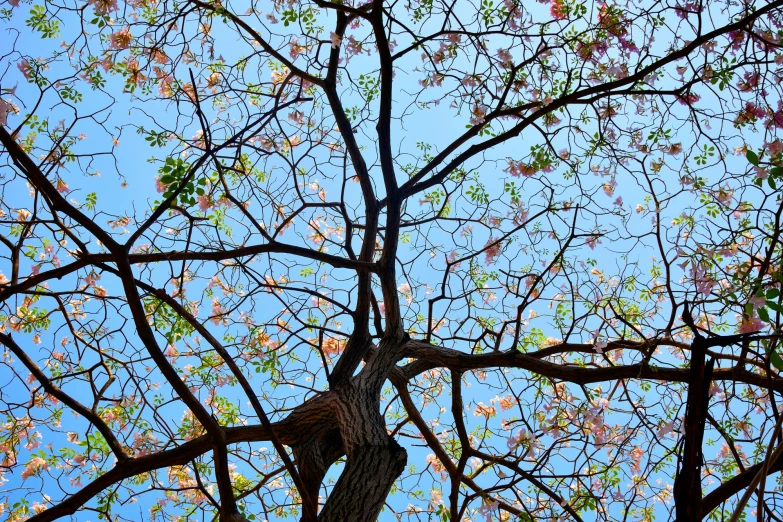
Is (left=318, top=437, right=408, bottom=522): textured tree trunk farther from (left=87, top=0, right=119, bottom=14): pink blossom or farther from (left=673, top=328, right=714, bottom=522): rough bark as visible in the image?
(left=87, top=0, right=119, bottom=14): pink blossom

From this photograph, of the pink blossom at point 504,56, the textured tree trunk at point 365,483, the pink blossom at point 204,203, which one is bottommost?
the textured tree trunk at point 365,483

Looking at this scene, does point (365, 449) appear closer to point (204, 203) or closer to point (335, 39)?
point (204, 203)

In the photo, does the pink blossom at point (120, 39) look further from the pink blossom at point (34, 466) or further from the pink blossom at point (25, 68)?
the pink blossom at point (34, 466)

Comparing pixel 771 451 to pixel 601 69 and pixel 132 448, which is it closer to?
pixel 601 69

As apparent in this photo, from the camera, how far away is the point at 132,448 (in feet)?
12.6

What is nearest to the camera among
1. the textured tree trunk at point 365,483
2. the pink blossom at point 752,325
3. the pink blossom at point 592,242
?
the pink blossom at point 752,325

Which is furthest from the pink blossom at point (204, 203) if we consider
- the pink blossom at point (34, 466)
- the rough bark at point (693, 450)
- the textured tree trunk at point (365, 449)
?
the rough bark at point (693, 450)

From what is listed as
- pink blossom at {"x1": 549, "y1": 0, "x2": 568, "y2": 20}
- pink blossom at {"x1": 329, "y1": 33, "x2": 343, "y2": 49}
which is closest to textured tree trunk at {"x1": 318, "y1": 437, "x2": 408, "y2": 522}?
pink blossom at {"x1": 329, "y1": 33, "x2": 343, "y2": 49}

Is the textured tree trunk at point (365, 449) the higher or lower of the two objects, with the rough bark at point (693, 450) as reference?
higher

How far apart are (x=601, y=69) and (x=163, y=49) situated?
8.35 ft

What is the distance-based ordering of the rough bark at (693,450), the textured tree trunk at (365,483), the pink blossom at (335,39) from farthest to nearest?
the pink blossom at (335,39) → the textured tree trunk at (365,483) → the rough bark at (693,450)

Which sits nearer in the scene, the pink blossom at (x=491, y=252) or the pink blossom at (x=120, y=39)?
the pink blossom at (x=120, y=39)

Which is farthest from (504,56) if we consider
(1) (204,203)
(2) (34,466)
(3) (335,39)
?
(2) (34,466)

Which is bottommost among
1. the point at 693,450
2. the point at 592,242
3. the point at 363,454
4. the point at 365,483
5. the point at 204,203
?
the point at 693,450
